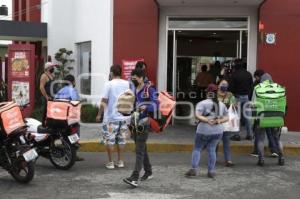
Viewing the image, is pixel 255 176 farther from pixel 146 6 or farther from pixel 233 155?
pixel 146 6

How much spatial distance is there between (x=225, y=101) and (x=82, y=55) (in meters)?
8.38

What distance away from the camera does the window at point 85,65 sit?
15570 millimetres

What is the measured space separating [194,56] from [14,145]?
25.8 ft

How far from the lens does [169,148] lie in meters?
10.9

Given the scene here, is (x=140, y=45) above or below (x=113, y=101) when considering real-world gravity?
above

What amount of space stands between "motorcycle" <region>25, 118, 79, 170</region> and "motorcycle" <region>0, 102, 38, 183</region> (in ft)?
2.41

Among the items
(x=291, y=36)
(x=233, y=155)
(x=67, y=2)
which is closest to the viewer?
(x=233, y=155)

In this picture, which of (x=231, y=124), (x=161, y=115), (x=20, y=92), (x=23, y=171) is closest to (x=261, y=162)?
(x=231, y=124)

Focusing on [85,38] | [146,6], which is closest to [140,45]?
[146,6]

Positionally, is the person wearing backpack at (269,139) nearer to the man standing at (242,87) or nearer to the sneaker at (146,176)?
the man standing at (242,87)

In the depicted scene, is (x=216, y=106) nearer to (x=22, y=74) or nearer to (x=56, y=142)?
(x=56, y=142)

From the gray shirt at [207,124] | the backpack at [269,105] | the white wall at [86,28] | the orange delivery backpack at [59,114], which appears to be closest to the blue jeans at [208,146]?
the gray shirt at [207,124]

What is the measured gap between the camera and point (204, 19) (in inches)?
529

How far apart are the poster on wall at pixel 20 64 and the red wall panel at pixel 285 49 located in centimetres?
644
